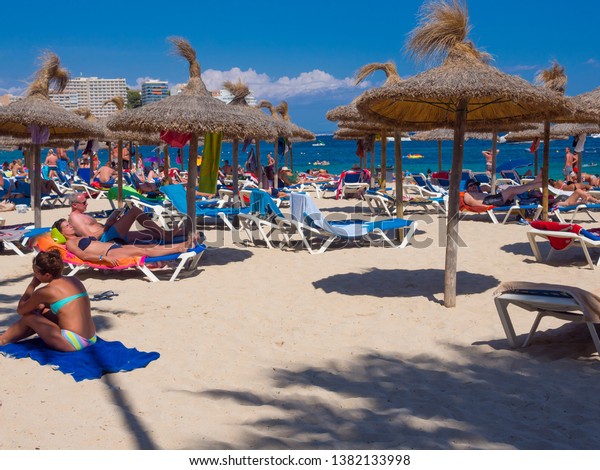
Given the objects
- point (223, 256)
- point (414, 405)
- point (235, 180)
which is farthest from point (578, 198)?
point (414, 405)

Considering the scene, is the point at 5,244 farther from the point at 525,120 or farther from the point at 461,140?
the point at 525,120

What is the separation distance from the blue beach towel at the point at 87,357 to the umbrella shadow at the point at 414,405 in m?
0.65

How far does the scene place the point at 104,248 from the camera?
21.9 feet

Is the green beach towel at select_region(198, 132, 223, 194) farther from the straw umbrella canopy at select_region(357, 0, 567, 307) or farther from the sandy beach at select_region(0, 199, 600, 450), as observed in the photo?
the straw umbrella canopy at select_region(357, 0, 567, 307)

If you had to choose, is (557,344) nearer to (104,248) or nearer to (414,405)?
(414,405)

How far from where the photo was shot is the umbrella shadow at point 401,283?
6012 millimetres

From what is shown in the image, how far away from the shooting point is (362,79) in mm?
8648

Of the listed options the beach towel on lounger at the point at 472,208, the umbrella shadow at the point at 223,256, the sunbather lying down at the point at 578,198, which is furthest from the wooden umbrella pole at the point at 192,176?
the sunbather lying down at the point at 578,198

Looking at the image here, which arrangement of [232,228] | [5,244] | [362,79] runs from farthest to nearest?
[232,228]
[362,79]
[5,244]

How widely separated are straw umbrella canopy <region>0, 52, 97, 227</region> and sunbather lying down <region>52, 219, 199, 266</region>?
1.89m

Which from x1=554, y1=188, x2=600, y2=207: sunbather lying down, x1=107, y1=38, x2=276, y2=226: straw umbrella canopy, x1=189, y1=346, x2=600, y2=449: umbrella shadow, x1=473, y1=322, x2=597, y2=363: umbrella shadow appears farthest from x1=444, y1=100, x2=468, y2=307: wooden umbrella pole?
x1=554, y1=188, x2=600, y2=207: sunbather lying down

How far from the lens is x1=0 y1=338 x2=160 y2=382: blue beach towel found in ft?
12.5
